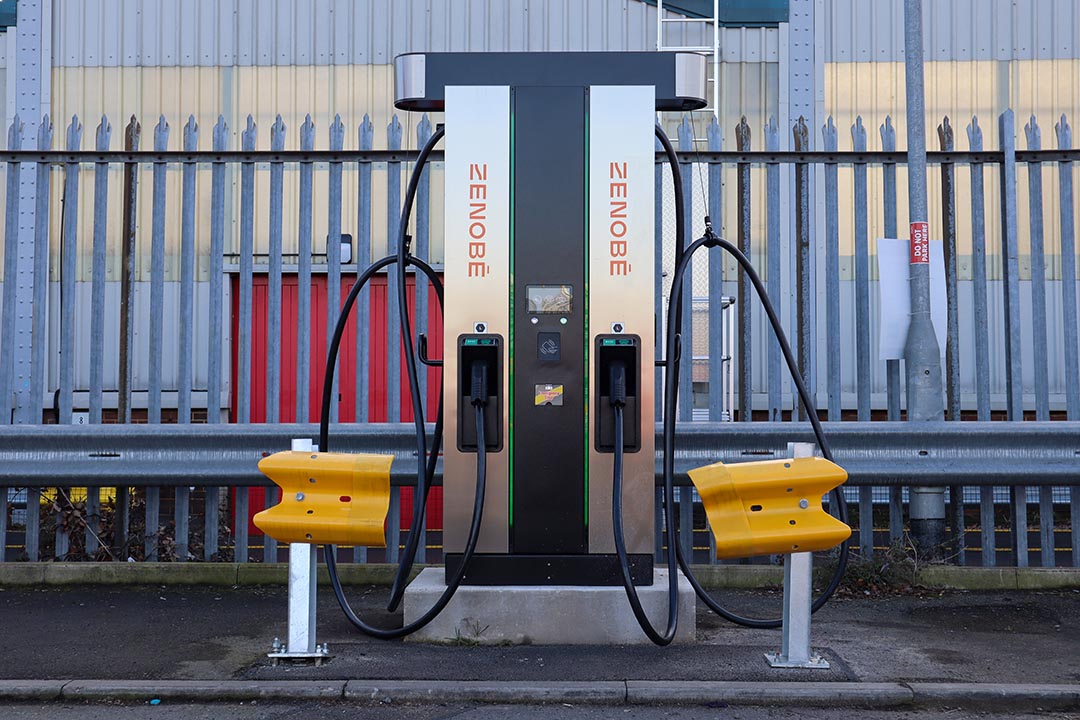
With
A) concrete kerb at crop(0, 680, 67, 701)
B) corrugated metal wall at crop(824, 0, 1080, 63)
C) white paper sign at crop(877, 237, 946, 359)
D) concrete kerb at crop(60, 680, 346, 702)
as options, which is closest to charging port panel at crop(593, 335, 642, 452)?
concrete kerb at crop(60, 680, 346, 702)

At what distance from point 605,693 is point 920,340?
3.41 metres

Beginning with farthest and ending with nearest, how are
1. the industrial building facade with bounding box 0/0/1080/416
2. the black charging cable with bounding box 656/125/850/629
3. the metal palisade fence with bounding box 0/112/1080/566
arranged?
the industrial building facade with bounding box 0/0/1080/416 < the metal palisade fence with bounding box 0/112/1080/566 < the black charging cable with bounding box 656/125/850/629

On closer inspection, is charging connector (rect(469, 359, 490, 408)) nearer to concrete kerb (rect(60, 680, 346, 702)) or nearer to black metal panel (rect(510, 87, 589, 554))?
black metal panel (rect(510, 87, 589, 554))

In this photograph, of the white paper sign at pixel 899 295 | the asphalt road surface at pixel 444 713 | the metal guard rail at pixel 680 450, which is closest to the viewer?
the asphalt road surface at pixel 444 713

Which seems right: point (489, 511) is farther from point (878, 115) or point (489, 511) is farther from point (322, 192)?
point (878, 115)

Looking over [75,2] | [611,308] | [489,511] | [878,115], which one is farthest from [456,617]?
[75,2]

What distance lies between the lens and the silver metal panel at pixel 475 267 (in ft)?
18.1

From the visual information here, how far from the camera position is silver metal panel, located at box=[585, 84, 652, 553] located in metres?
5.52

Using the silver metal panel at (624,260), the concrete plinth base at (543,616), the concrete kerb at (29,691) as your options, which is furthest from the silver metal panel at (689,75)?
the concrete kerb at (29,691)

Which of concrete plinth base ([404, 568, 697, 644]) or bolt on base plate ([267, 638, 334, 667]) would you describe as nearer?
bolt on base plate ([267, 638, 334, 667])

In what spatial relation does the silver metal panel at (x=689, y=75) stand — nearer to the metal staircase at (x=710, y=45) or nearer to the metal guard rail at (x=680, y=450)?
the metal guard rail at (x=680, y=450)

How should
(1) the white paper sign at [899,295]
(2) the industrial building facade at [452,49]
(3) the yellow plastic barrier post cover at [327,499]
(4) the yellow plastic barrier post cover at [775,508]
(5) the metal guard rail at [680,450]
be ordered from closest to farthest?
(4) the yellow plastic barrier post cover at [775,508] → (3) the yellow plastic barrier post cover at [327,499] → (5) the metal guard rail at [680,450] → (1) the white paper sign at [899,295] → (2) the industrial building facade at [452,49]

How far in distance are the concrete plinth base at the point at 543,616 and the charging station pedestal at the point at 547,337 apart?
11 mm

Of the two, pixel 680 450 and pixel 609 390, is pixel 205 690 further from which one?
pixel 680 450
